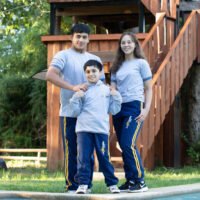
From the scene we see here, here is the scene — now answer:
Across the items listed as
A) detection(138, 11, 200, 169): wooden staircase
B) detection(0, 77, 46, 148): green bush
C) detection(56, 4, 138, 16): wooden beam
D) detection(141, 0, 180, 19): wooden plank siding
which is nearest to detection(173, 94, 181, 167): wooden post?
detection(138, 11, 200, 169): wooden staircase

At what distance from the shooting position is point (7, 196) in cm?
599

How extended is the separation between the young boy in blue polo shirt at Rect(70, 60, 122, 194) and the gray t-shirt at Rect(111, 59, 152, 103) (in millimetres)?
230

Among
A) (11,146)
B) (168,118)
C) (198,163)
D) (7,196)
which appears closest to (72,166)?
(7,196)

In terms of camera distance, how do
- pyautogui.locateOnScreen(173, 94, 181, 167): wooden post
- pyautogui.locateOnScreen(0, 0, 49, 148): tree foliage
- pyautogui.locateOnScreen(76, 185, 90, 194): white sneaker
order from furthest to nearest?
pyautogui.locateOnScreen(0, 0, 49, 148): tree foliage
pyautogui.locateOnScreen(173, 94, 181, 167): wooden post
pyautogui.locateOnScreen(76, 185, 90, 194): white sneaker

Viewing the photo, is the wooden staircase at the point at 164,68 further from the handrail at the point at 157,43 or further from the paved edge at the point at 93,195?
the paved edge at the point at 93,195

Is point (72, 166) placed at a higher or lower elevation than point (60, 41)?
lower

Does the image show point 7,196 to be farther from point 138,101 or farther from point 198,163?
point 198,163

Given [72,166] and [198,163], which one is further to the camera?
[198,163]

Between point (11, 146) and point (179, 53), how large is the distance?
47.7ft

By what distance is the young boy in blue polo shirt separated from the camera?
621 centimetres

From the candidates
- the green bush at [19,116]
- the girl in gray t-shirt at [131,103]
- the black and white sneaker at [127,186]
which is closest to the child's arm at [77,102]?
the girl in gray t-shirt at [131,103]

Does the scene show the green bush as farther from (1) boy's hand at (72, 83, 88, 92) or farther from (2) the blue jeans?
(1) boy's hand at (72, 83, 88, 92)

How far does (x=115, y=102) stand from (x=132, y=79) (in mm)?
383

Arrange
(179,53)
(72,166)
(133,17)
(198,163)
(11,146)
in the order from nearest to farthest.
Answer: (72,166)
(179,53)
(198,163)
(133,17)
(11,146)
